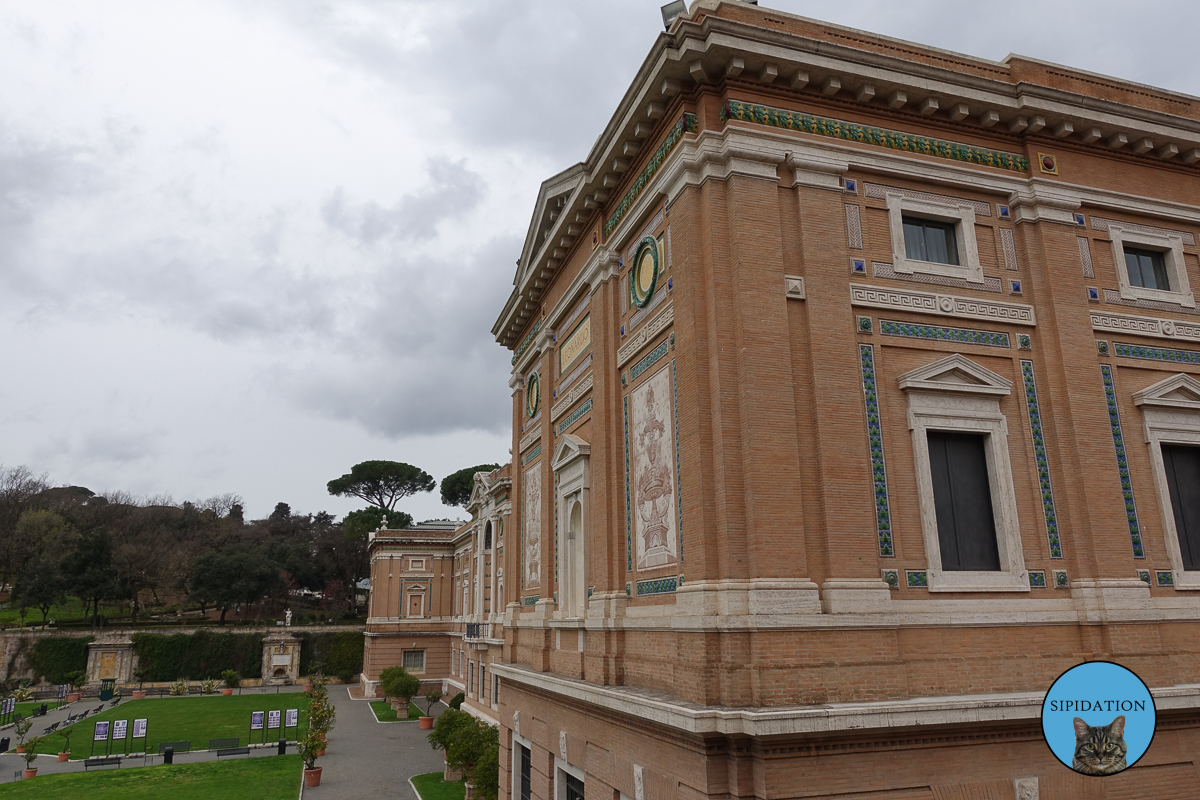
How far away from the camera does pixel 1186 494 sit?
12.4 m

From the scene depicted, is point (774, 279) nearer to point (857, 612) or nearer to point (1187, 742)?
point (857, 612)

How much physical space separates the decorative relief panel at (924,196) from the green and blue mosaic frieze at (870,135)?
64 centimetres

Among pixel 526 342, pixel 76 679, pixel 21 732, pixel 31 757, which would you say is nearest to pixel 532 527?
pixel 526 342

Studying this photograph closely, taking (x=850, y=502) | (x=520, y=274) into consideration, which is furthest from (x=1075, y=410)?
(x=520, y=274)

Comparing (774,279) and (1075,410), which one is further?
(1075,410)

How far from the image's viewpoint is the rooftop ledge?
29.0ft

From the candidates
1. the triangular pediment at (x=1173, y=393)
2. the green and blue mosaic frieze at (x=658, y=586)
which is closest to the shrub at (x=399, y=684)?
the green and blue mosaic frieze at (x=658, y=586)

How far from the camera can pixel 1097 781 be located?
33.3 ft

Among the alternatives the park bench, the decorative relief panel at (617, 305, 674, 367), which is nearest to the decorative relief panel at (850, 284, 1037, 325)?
the decorative relief panel at (617, 305, 674, 367)

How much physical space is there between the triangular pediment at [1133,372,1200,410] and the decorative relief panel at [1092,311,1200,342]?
0.71 meters

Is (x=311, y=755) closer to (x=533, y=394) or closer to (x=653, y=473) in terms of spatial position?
(x=533, y=394)

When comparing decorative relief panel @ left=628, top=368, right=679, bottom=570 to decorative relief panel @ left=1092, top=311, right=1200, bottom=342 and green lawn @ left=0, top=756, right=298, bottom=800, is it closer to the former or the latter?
decorative relief panel @ left=1092, top=311, right=1200, bottom=342

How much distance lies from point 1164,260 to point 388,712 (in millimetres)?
44261

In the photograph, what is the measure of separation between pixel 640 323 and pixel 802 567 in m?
5.30
